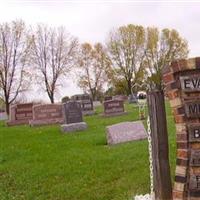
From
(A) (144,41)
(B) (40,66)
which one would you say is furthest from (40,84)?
(A) (144,41)

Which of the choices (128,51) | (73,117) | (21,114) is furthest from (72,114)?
(128,51)

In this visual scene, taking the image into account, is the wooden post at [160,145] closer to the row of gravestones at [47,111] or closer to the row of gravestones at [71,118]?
the row of gravestones at [71,118]

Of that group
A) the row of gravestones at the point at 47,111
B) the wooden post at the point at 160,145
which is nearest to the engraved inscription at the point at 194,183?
the wooden post at the point at 160,145

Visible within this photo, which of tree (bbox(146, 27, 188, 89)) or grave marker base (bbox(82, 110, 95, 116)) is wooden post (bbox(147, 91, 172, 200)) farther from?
tree (bbox(146, 27, 188, 89))

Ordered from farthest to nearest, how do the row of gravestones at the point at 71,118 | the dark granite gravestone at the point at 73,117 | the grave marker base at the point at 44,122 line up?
the grave marker base at the point at 44,122
the dark granite gravestone at the point at 73,117
the row of gravestones at the point at 71,118

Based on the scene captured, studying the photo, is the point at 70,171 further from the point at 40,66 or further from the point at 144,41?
the point at 144,41

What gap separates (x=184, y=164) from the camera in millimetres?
5047

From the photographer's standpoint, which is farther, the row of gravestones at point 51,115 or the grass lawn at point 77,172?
the row of gravestones at point 51,115

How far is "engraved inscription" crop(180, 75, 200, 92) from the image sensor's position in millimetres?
4918

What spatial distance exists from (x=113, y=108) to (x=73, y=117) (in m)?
8.93

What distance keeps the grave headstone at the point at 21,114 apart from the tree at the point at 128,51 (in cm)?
3351

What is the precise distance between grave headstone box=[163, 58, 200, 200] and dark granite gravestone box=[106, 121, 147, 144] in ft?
22.6

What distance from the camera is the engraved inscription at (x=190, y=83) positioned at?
4918 millimetres

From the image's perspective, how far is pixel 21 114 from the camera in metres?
28.0
